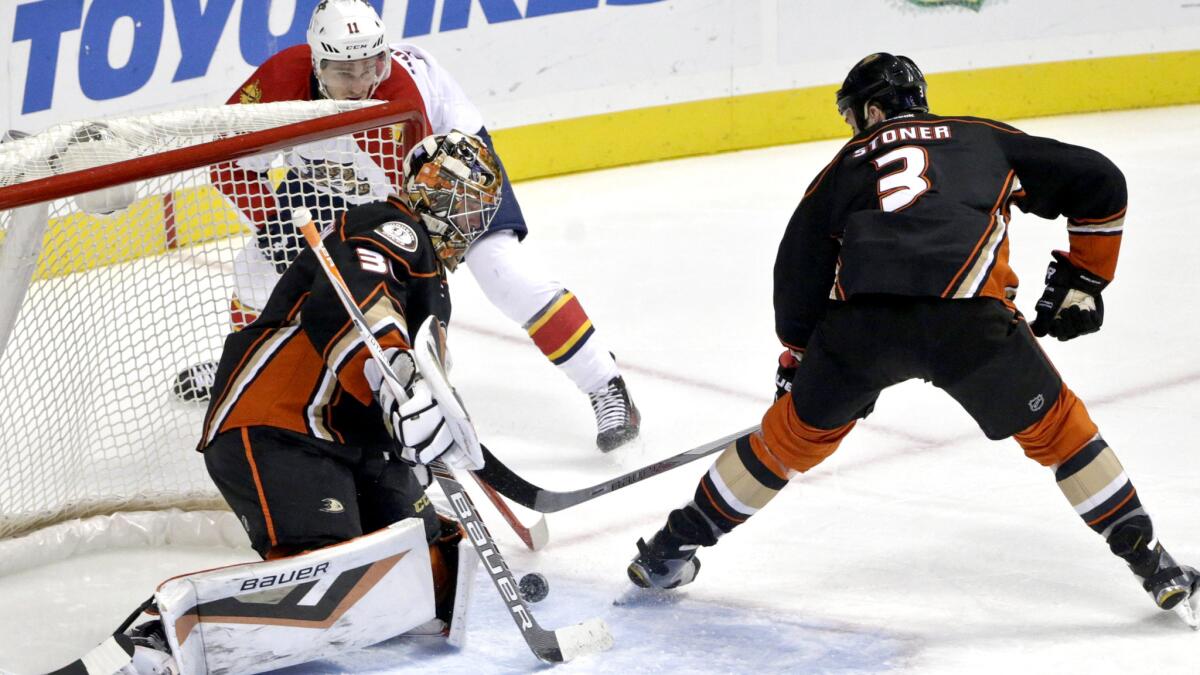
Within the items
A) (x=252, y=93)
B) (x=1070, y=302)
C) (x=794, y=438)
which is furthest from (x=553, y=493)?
(x=252, y=93)

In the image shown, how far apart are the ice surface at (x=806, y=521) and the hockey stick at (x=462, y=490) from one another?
39 mm

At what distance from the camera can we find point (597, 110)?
617 centimetres

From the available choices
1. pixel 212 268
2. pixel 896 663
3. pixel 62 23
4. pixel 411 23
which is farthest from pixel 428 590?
pixel 411 23

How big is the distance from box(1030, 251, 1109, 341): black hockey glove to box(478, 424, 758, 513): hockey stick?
551 mm

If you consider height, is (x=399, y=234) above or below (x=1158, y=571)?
above

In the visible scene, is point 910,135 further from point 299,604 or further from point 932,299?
point 299,604

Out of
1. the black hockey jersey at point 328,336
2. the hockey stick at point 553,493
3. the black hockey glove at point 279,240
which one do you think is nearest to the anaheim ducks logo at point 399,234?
the black hockey jersey at point 328,336

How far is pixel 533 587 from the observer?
2.58 m

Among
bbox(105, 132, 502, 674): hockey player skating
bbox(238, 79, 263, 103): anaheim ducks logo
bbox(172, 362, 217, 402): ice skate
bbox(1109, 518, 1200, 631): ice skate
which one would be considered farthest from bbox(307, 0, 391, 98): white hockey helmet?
bbox(1109, 518, 1200, 631): ice skate

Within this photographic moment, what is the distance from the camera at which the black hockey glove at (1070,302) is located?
98.6 inches

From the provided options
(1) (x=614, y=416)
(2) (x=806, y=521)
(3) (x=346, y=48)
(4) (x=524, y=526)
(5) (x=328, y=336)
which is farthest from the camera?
(1) (x=614, y=416)

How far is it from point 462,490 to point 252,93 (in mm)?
1269

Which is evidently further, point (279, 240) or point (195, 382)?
point (195, 382)

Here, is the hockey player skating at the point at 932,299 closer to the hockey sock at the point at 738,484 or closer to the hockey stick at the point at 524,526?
the hockey sock at the point at 738,484
